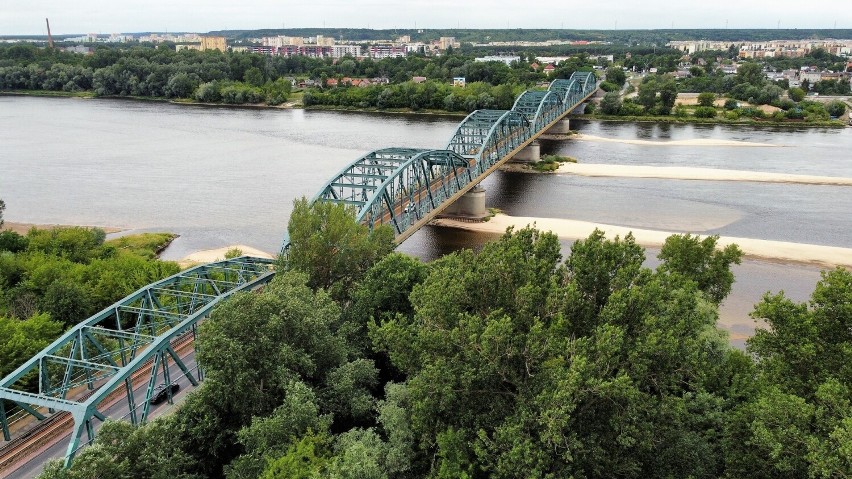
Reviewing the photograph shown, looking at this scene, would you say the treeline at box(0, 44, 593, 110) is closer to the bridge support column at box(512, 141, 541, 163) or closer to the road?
the bridge support column at box(512, 141, 541, 163)

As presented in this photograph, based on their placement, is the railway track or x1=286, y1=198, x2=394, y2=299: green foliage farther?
x1=286, y1=198, x2=394, y2=299: green foliage

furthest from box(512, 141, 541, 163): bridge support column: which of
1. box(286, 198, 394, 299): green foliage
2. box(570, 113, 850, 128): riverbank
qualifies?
box(286, 198, 394, 299): green foliage

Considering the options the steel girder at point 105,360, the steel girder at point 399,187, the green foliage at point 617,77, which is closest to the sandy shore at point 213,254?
the steel girder at point 399,187

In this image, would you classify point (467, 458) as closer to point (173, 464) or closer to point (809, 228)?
point (173, 464)

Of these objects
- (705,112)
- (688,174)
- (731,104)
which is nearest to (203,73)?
(705,112)

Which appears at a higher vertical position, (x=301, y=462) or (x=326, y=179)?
(x=301, y=462)

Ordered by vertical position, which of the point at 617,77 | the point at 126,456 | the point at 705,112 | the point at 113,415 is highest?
the point at 617,77

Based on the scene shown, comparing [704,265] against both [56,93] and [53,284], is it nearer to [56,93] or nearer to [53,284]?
[53,284]
